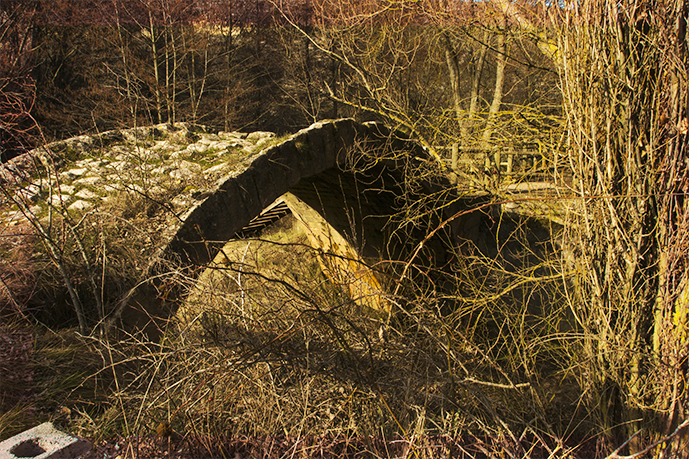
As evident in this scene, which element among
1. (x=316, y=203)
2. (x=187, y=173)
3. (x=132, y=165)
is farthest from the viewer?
(x=316, y=203)

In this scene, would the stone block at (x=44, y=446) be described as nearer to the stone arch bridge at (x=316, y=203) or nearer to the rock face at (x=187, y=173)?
the stone arch bridge at (x=316, y=203)

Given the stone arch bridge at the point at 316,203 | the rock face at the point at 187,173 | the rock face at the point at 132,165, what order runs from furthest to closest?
the rock face at the point at 132,165, the rock face at the point at 187,173, the stone arch bridge at the point at 316,203

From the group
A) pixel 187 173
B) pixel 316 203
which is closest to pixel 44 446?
pixel 187 173

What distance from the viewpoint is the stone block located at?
1694mm

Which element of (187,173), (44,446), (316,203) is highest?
(187,173)

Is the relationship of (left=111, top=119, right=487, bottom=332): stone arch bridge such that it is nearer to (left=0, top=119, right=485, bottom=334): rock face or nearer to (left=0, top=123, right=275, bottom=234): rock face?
(left=0, top=119, right=485, bottom=334): rock face

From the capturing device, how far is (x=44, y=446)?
1.73 m

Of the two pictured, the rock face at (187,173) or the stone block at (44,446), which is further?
the rock face at (187,173)

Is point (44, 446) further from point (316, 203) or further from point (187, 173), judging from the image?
point (316, 203)

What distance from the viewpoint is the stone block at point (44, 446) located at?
1.69 metres

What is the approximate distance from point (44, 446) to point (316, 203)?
5.92 metres

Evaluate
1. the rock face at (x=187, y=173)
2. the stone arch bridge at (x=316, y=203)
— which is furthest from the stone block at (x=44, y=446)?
the rock face at (x=187, y=173)

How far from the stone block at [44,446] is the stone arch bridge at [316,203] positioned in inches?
26.5

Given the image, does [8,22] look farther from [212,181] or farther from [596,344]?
[596,344]
